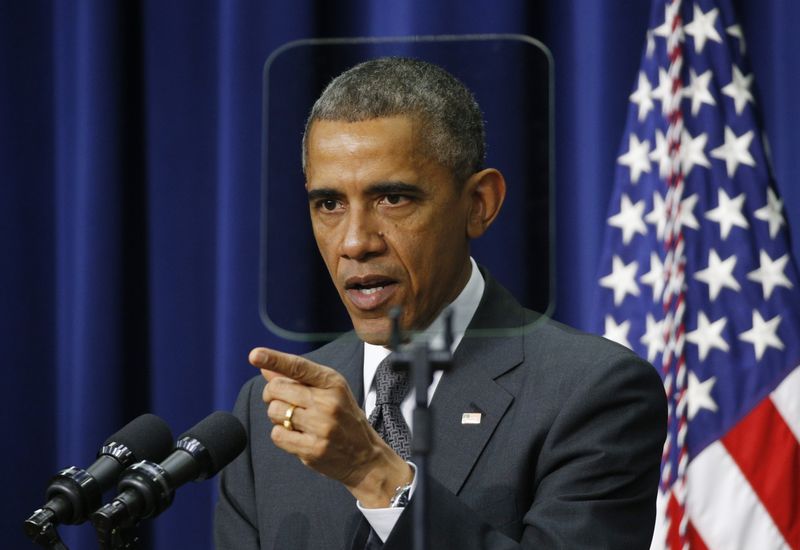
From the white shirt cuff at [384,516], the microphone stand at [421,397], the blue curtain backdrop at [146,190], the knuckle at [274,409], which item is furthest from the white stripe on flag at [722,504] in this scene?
the microphone stand at [421,397]

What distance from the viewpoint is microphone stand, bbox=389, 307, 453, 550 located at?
124cm

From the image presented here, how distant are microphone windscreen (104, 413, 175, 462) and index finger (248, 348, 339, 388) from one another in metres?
0.27

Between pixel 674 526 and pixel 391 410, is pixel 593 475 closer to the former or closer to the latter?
pixel 391 410

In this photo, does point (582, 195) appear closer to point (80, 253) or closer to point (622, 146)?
point (622, 146)

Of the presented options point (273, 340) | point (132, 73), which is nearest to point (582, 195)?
point (273, 340)

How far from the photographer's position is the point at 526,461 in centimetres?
194

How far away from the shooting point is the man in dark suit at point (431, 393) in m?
1.57

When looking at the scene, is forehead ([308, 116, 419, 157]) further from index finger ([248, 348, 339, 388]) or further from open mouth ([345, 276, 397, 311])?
index finger ([248, 348, 339, 388])

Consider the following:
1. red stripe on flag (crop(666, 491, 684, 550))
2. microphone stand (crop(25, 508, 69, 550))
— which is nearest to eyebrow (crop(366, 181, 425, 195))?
microphone stand (crop(25, 508, 69, 550))

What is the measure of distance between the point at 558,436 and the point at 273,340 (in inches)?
61.4

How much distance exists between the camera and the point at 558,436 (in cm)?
194

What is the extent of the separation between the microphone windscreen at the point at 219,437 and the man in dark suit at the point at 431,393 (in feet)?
0.37

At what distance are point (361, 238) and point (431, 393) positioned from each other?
0.60 metres

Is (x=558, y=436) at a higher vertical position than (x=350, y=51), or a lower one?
lower
